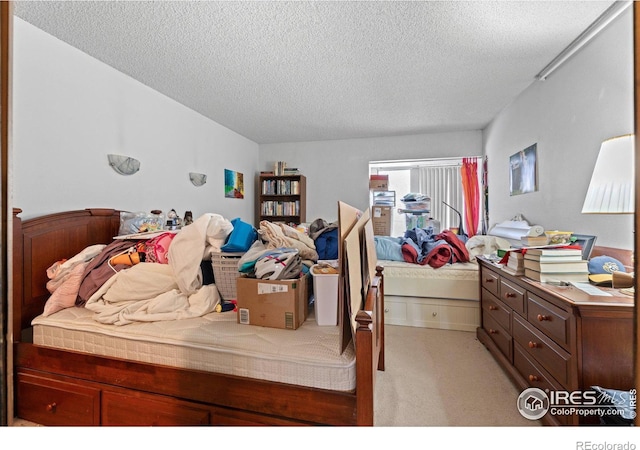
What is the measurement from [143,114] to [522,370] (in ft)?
12.2

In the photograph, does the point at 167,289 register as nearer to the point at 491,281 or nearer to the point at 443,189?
the point at 491,281

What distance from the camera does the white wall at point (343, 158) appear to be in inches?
173

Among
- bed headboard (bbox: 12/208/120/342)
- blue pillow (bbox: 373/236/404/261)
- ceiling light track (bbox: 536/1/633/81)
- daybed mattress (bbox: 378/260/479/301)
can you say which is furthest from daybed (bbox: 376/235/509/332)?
bed headboard (bbox: 12/208/120/342)

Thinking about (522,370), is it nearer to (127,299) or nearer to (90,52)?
(127,299)

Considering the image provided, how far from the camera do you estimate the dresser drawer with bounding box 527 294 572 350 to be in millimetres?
1206

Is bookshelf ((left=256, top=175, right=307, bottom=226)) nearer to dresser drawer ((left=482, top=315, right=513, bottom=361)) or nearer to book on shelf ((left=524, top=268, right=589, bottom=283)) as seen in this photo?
dresser drawer ((left=482, top=315, right=513, bottom=361))

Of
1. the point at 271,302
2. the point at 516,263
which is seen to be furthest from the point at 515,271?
the point at 271,302

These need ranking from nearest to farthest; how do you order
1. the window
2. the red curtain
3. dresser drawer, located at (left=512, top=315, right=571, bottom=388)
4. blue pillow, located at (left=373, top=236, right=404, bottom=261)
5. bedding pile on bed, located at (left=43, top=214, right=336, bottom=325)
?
dresser drawer, located at (left=512, top=315, right=571, bottom=388) < bedding pile on bed, located at (left=43, top=214, right=336, bottom=325) < blue pillow, located at (left=373, top=236, right=404, bottom=261) < the red curtain < the window

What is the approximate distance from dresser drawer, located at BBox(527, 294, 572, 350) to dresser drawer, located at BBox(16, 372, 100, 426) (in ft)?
7.24

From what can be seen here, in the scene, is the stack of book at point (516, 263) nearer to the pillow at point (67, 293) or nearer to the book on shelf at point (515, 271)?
the book on shelf at point (515, 271)

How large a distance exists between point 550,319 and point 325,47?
2.28 m

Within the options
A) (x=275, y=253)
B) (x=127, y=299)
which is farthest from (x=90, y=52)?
(x=275, y=253)

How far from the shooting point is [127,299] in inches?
58.5

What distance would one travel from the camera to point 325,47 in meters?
2.09
